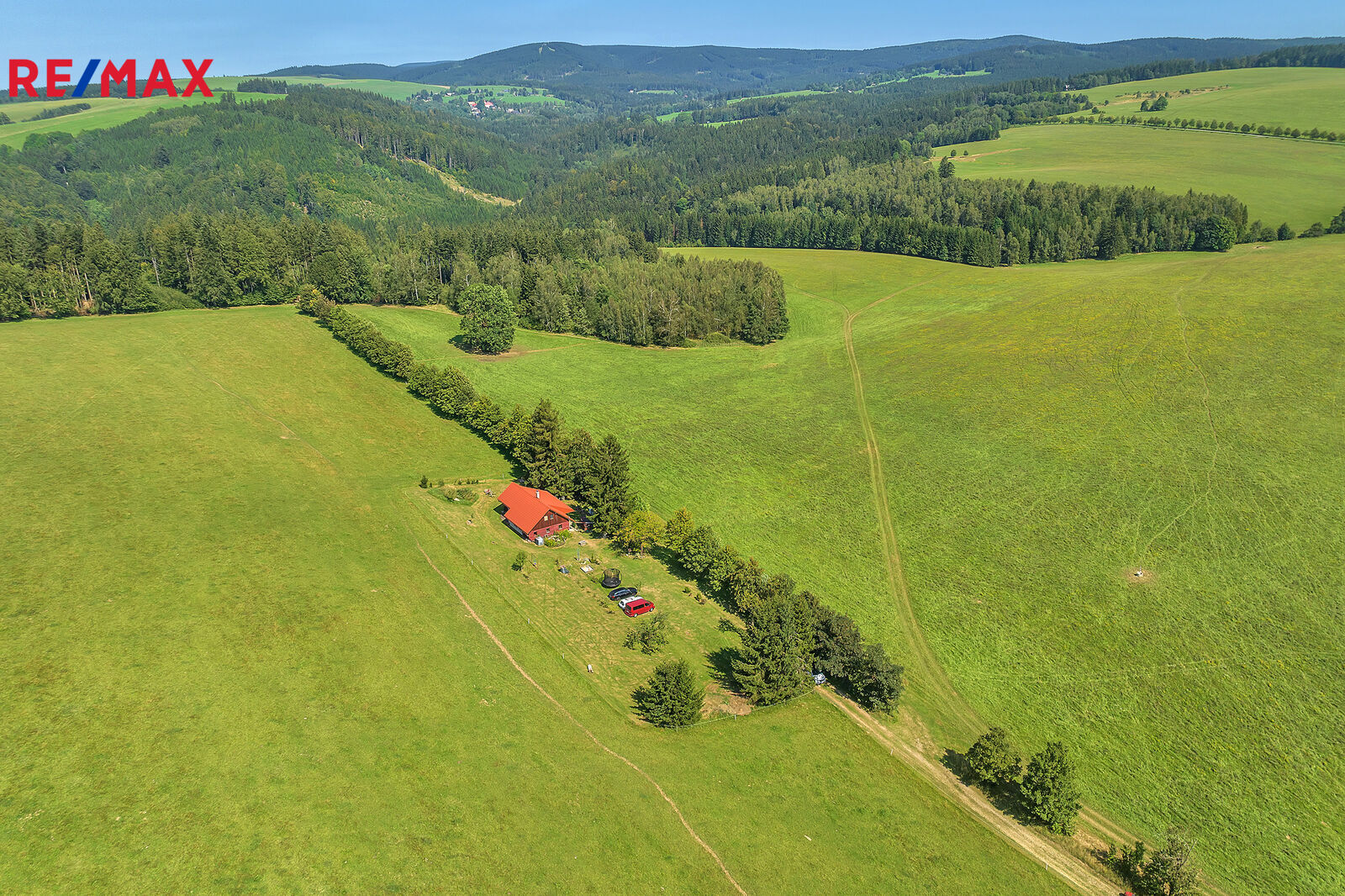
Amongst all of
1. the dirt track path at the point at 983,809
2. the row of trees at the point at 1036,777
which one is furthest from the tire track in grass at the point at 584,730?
the row of trees at the point at 1036,777

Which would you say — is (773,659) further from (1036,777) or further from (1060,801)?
(1060,801)

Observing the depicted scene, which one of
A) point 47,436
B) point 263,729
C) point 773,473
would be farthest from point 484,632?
point 47,436

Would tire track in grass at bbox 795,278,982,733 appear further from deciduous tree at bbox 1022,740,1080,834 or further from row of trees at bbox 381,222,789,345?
row of trees at bbox 381,222,789,345

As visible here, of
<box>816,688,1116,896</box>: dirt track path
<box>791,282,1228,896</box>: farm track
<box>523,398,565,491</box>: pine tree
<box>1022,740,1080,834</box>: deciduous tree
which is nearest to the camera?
<box>816,688,1116,896</box>: dirt track path

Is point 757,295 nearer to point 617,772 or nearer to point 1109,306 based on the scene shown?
point 1109,306

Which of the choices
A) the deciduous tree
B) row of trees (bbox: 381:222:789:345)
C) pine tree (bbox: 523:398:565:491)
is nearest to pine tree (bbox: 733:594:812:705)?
the deciduous tree

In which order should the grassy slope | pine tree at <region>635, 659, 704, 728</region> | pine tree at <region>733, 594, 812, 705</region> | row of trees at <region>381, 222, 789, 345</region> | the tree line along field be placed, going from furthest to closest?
row of trees at <region>381, 222, 789, 345</region>, pine tree at <region>733, 594, 812, 705</region>, pine tree at <region>635, 659, 704, 728</region>, the tree line along field, the grassy slope
